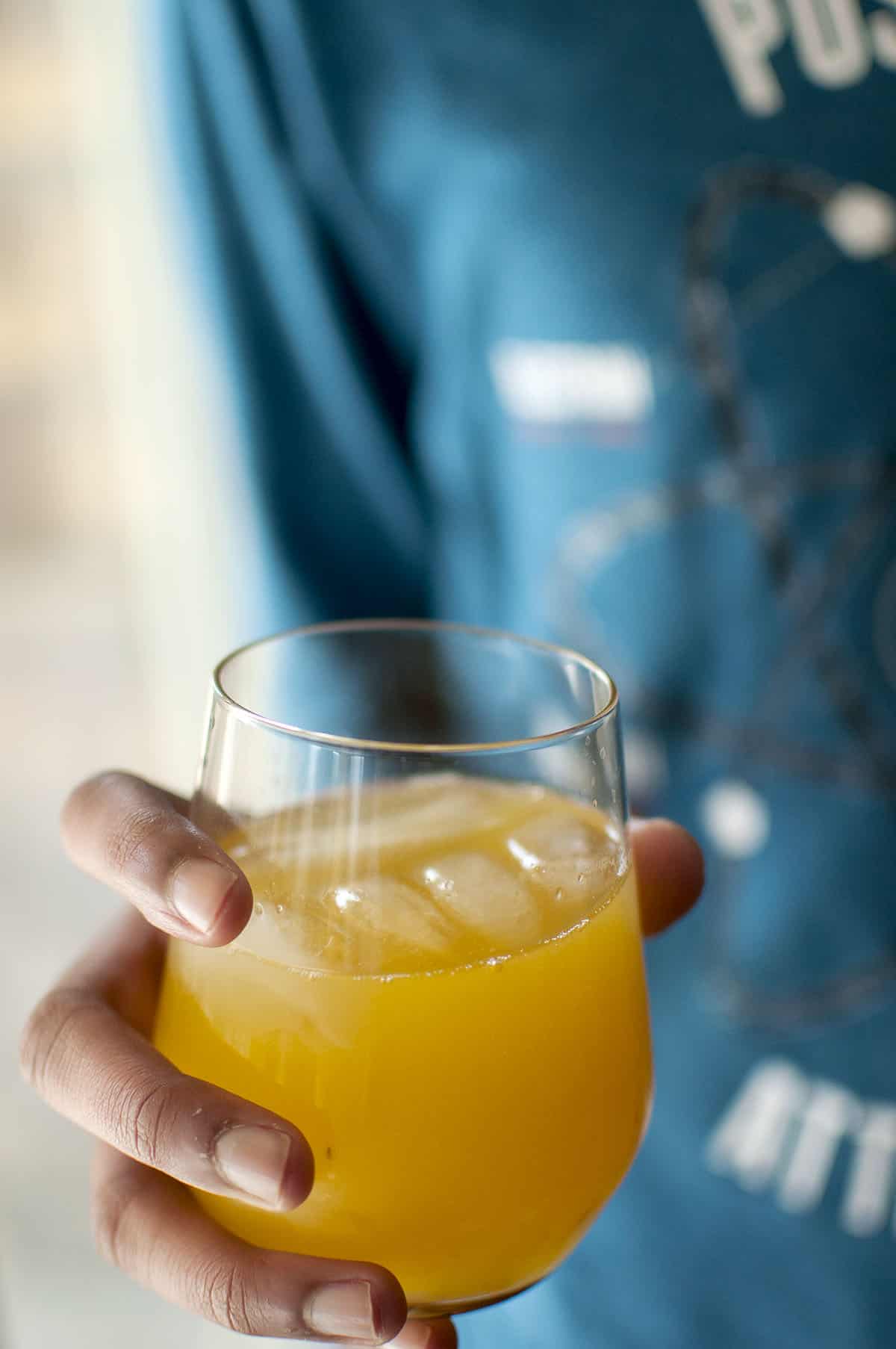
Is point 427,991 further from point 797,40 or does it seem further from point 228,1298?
point 797,40

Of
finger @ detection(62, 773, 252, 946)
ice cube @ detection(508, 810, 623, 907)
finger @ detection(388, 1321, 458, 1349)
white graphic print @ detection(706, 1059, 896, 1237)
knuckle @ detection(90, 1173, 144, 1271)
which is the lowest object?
white graphic print @ detection(706, 1059, 896, 1237)

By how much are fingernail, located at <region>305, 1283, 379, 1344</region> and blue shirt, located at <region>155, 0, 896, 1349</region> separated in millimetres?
579

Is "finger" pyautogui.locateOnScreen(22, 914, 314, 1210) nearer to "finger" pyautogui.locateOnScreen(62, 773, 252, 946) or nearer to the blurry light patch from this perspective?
"finger" pyautogui.locateOnScreen(62, 773, 252, 946)

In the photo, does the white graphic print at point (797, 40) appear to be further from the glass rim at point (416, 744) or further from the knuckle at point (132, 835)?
the knuckle at point (132, 835)

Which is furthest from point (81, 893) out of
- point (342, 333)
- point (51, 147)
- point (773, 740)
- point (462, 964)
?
point (462, 964)

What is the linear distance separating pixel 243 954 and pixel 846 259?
674 mm

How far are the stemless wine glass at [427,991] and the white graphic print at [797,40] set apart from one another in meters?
0.54

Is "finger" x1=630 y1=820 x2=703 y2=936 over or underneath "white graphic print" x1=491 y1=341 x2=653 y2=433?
underneath

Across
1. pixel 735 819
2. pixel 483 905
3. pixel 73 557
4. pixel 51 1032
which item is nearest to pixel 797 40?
pixel 735 819

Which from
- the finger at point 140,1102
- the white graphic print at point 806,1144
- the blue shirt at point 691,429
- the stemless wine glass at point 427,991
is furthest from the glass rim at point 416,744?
the white graphic print at point 806,1144

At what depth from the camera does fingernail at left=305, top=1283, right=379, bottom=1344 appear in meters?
0.49

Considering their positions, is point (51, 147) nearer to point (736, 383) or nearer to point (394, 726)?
point (736, 383)

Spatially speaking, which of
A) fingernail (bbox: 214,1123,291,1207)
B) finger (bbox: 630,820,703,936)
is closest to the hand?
fingernail (bbox: 214,1123,291,1207)

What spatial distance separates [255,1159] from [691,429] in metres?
0.67
